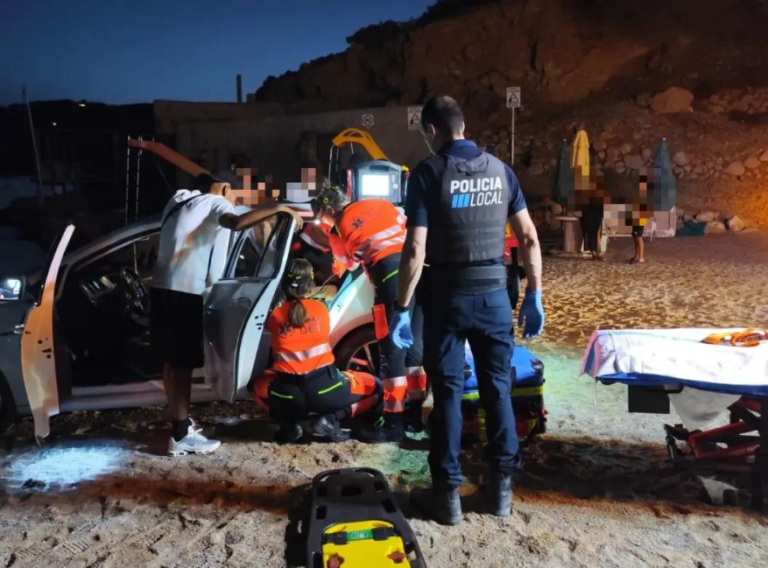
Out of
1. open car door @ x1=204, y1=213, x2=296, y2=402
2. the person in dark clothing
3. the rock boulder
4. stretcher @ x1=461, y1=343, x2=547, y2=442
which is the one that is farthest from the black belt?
the rock boulder

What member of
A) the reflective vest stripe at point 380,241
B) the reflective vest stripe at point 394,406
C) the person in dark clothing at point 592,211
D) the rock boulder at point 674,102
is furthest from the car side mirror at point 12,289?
the rock boulder at point 674,102

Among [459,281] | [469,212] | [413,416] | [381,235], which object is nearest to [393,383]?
[413,416]

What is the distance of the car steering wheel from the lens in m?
5.63

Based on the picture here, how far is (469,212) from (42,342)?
275cm

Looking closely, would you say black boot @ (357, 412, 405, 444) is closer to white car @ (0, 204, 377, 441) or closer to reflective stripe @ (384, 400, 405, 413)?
reflective stripe @ (384, 400, 405, 413)

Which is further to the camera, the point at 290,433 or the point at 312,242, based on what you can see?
the point at 312,242

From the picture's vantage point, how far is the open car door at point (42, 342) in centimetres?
425

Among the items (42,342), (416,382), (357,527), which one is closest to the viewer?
(357,527)

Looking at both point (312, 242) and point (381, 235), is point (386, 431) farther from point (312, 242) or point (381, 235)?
point (312, 242)

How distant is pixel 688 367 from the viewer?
11.2ft

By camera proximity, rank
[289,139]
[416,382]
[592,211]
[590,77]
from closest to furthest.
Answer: [416,382] → [592,211] → [289,139] → [590,77]

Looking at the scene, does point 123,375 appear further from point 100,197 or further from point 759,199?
point 100,197

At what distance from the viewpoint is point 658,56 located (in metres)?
25.2

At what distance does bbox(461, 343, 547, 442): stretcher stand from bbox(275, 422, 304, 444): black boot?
107cm
